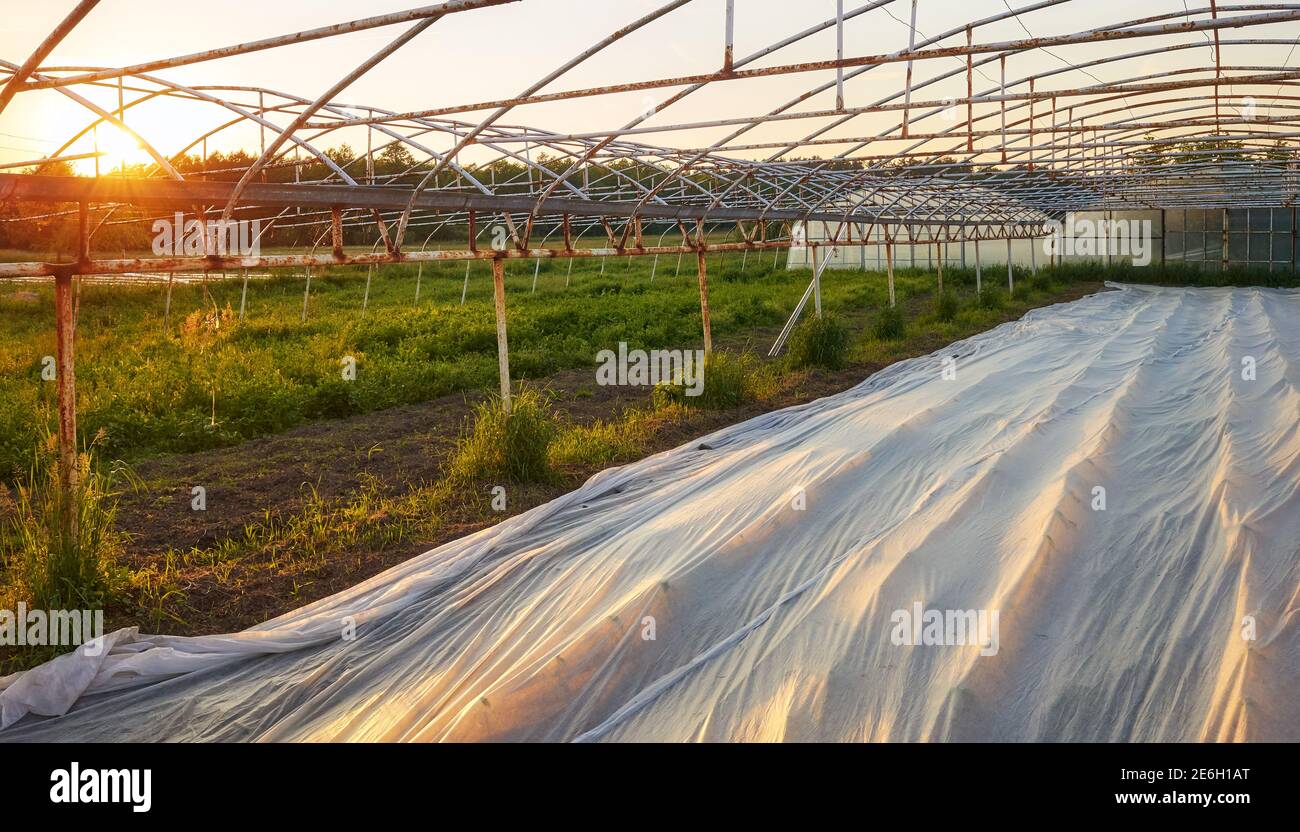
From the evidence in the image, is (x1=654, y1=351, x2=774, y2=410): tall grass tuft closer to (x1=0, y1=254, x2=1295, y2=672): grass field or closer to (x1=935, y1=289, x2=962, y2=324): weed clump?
(x1=0, y1=254, x2=1295, y2=672): grass field

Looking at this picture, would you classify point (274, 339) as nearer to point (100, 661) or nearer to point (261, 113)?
point (261, 113)

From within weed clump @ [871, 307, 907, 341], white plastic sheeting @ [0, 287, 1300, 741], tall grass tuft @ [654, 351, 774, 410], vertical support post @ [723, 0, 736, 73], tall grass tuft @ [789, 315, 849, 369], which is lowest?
white plastic sheeting @ [0, 287, 1300, 741]

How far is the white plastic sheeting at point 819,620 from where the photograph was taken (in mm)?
3852

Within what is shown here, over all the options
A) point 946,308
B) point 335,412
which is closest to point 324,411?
point 335,412

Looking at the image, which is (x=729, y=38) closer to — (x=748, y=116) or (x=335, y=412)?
(x=748, y=116)

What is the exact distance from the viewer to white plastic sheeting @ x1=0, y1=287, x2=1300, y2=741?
385 cm

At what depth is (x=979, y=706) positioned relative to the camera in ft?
12.2

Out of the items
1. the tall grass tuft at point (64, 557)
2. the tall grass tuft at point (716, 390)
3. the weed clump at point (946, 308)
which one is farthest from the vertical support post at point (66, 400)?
the weed clump at point (946, 308)

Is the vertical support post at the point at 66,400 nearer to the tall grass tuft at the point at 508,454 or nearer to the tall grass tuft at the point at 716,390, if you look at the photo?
the tall grass tuft at the point at 508,454

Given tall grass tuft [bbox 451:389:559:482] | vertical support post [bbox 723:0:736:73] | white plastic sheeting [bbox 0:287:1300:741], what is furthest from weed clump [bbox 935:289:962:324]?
vertical support post [bbox 723:0:736:73]

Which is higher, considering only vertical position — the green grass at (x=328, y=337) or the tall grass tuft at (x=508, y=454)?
the green grass at (x=328, y=337)

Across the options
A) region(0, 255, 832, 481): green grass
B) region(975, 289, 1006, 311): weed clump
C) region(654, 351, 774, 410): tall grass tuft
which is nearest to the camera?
region(0, 255, 832, 481): green grass

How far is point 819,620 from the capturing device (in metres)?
4.52
